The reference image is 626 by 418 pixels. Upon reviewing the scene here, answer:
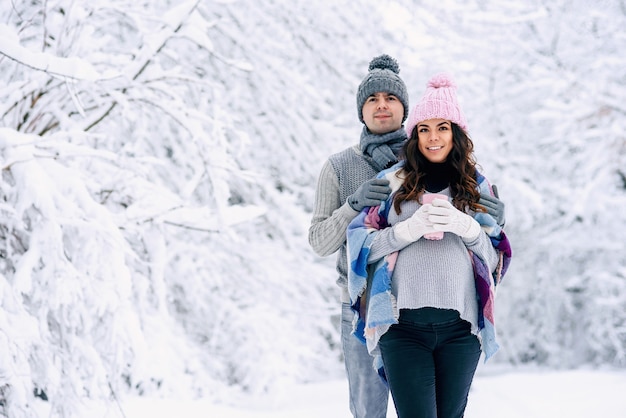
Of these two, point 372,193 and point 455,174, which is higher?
point 455,174

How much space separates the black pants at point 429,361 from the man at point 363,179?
358 mm

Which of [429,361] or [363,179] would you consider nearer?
[429,361]

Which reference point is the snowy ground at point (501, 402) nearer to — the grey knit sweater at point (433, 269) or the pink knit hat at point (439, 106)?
the grey knit sweater at point (433, 269)

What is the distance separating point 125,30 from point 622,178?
281 inches

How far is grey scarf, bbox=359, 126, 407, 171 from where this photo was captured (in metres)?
2.60

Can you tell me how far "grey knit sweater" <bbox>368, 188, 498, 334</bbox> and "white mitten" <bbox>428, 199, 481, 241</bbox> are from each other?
0.10m

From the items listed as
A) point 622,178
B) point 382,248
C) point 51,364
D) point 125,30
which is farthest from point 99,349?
point 622,178

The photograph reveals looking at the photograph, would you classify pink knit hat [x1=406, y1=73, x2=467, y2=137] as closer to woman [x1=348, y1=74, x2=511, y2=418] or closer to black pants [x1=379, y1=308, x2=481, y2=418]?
woman [x1=348, y1=74, x2=511, y2=418]

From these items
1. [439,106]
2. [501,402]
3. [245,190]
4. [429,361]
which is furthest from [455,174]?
[245,190]

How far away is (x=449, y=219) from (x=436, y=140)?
0.36 metres

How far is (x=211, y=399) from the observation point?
20.8ft

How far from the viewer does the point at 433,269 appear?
231cm

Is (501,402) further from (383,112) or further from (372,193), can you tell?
(372,193)

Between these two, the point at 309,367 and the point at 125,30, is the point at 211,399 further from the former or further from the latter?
the point at 125,30
